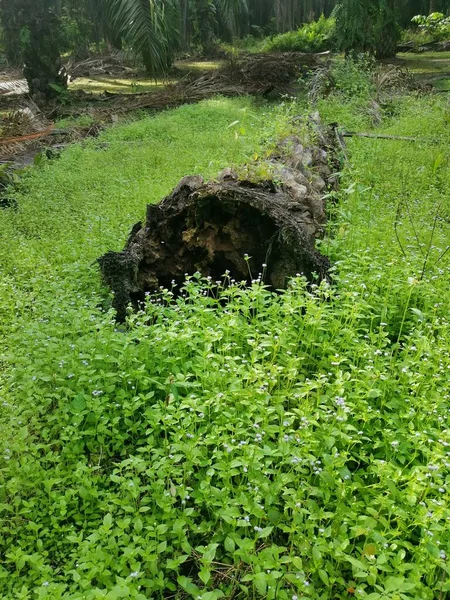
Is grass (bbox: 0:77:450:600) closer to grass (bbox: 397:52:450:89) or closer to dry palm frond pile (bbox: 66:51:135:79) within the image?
grass (bbox: 397:52:450:89)

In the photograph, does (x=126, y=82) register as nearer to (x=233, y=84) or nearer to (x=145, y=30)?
(x=233, y=84)

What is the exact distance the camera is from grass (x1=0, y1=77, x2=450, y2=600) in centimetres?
212

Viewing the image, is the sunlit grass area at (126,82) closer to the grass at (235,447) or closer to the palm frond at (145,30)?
the palm frond at (145,30)

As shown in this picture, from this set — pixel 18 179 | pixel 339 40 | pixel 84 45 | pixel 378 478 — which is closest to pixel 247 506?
pixel 378 478

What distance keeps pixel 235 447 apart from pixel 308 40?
25.6 m

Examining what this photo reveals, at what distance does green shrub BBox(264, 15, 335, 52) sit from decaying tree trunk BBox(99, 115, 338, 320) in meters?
21.5

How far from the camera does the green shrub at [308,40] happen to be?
23922mm

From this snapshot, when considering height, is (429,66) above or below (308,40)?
below

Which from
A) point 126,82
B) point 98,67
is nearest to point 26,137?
point 126,82

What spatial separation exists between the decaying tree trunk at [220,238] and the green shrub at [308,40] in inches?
846

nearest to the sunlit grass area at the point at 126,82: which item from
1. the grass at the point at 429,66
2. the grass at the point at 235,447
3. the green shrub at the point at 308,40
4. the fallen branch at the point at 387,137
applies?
the green shrub at the point at 308,40

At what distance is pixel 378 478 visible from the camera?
2.51 m

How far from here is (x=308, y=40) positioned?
2444cm

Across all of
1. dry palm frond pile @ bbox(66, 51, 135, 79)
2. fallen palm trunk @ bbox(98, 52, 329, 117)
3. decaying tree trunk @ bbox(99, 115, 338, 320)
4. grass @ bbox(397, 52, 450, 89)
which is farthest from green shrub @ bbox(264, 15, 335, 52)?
decaying tree trunk @ bbox(99, 115, 338, 320)
